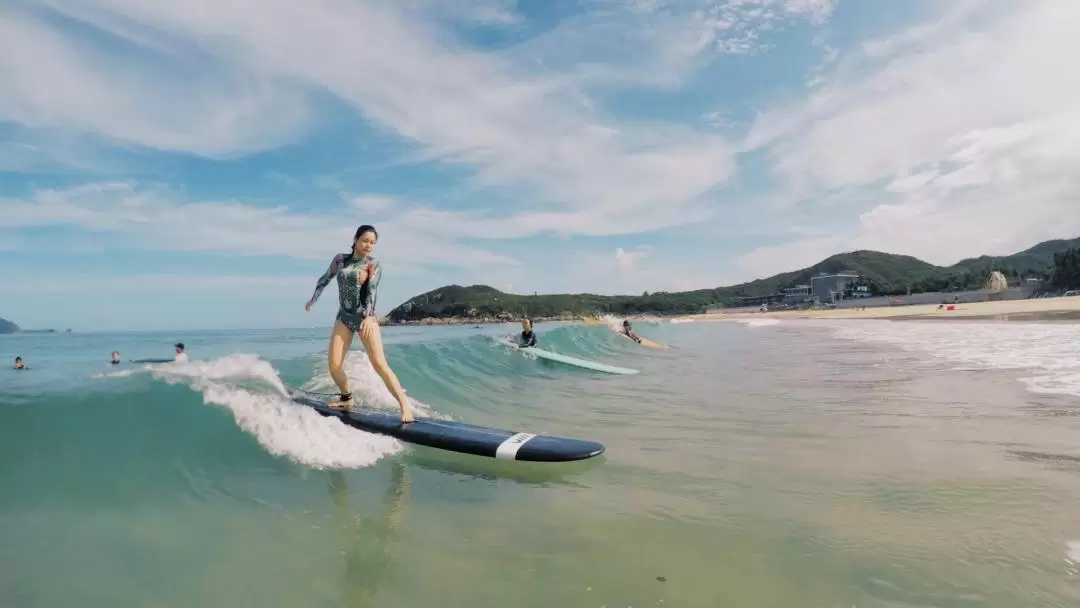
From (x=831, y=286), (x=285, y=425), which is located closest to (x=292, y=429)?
(x=285, y=425)

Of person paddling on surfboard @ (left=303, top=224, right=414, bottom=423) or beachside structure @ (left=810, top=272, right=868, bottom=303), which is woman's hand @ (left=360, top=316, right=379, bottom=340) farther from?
beachside structure @ (left=810, top=272, right=868, bottom=303)

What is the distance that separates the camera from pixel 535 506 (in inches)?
183

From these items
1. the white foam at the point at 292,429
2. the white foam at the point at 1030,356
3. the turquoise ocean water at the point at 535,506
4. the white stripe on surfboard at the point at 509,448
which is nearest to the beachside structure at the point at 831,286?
the white foam at the point at 1030,356

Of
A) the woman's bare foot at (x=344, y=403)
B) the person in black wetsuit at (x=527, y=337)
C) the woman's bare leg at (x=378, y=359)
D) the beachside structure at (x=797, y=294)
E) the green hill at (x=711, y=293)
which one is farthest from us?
the beachside structure at (x=797, y=294)

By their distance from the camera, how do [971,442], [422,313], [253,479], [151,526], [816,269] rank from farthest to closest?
[816,269] < [422,313] < [971,442] < [253,479] < [151,526]

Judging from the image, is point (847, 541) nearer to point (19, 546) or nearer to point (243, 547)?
point (243, 547)

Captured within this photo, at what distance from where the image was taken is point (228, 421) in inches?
255

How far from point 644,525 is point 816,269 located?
21009 centimetres

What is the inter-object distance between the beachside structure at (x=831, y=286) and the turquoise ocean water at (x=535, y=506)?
13279cm

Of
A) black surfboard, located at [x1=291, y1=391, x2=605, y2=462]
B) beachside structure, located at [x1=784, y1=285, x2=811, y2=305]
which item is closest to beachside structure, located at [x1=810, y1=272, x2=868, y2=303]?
beachside structure, located at [x1=784, y1=285, x2=811, y2=305]

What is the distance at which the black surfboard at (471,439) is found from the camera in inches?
230

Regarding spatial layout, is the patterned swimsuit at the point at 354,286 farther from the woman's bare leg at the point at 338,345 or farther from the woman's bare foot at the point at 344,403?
the woman's bare foot at the point at 344,403

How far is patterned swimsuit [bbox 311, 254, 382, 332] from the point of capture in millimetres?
6637

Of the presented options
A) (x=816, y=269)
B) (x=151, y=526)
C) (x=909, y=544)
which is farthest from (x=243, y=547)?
(x=816, y=269)
